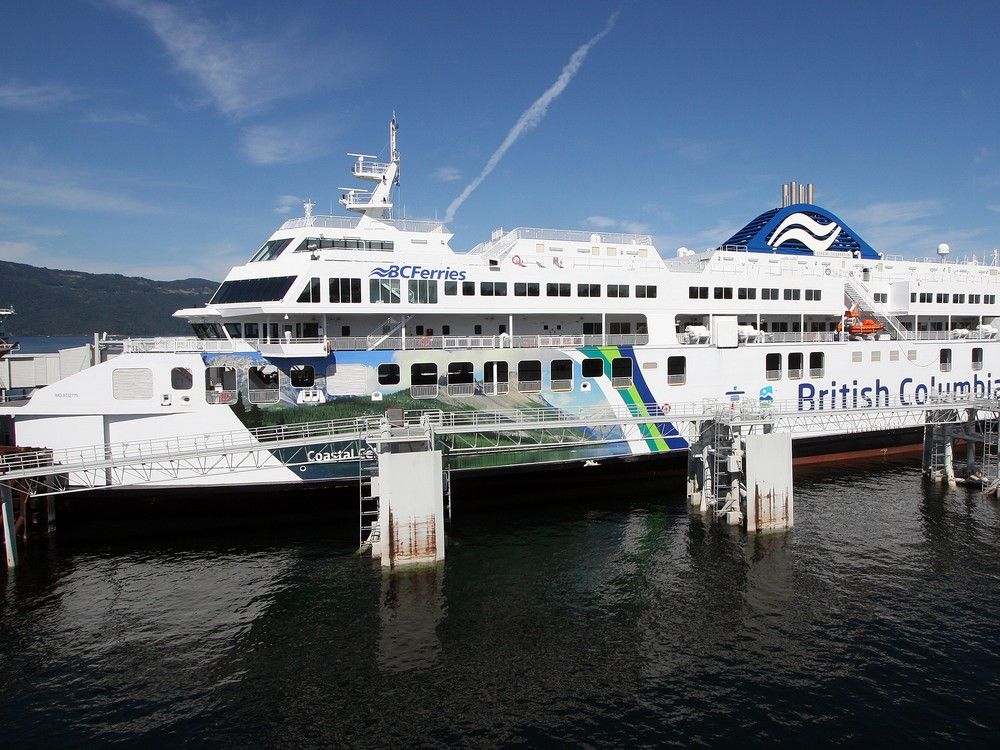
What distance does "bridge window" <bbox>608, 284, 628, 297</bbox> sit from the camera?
29.0 m

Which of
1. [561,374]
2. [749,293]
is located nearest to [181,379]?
[561,374]


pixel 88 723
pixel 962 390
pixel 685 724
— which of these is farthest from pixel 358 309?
pixel 962 390

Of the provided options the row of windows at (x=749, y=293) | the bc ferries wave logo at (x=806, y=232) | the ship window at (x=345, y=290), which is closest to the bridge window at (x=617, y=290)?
the row of windows at (x=749, y=293)

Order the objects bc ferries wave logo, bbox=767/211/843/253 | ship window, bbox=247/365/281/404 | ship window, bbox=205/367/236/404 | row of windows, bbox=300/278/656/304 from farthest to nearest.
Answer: bc ferries wave logo, bbox=767/211/843/253, row of windows, bbox=300/278/656/304, ship window, bbox=247/365/281/404, ship window, bbox=205/367/236/404

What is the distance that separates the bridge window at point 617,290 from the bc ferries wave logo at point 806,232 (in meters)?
13.3

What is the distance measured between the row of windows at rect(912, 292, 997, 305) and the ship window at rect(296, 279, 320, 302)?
31473 millimetres

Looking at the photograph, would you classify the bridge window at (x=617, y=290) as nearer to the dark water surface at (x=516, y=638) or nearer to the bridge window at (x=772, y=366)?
the bridge window at (x=772, y=366)

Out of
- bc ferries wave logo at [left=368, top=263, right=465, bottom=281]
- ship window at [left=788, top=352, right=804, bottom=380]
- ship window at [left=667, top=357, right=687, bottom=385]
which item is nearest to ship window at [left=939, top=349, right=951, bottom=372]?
ship window at [left=788, top=352, right=804, bottom=380]

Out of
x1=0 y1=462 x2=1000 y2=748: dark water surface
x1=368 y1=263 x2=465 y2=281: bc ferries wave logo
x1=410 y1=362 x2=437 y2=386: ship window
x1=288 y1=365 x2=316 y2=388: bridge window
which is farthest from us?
x1=368 y1=263 x2=465 y2=281: bc ferries wave logo

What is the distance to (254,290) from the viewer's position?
25.3 m

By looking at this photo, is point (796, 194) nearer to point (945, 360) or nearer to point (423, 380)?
point (945, 360)

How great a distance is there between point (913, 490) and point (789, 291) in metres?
11.1

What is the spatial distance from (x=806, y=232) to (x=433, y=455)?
29.7 meters

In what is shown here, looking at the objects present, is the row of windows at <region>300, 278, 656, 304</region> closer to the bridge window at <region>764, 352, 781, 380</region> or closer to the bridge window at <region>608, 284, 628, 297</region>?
the bridge window at <region>608, 284, 628, 297</region>
